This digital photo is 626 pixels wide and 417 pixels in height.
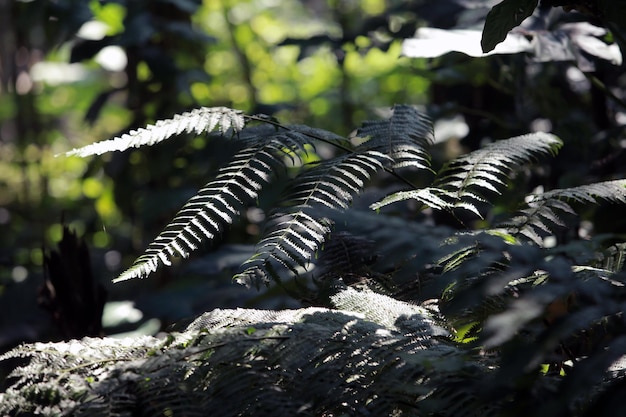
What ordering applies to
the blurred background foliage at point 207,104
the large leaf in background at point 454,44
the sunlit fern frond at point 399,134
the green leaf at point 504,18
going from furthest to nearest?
the blurred background foliage at point 207,104 → the large leaf in background at point 454,44 → the sunlit fern frond at point 399,134 → the green leaf at point 504,18

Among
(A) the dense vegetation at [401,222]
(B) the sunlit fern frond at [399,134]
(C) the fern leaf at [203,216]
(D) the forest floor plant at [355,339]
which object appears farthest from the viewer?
(B) the sunlit fern frond at [399,134]

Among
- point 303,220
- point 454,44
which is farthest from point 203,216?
point 454,44

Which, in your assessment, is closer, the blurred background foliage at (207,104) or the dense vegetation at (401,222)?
the dense vegetation at (401,222)

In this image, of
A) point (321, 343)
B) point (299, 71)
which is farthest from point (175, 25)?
point (299, 71)

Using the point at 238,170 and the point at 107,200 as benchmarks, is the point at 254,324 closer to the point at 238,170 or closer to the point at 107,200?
the point at 238,170

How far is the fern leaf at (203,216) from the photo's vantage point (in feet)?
2.66

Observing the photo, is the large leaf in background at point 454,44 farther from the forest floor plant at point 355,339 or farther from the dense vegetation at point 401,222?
the forest floor plant at point 355,339

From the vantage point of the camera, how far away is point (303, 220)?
Result: 89 centimetres

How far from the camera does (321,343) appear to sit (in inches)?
29.1

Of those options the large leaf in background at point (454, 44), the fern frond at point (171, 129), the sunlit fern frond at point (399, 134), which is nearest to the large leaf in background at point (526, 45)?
the large leaf in background at point (454, 44)

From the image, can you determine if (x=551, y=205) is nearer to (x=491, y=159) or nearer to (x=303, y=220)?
(x=491, y=159)

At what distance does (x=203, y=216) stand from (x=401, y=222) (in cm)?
27

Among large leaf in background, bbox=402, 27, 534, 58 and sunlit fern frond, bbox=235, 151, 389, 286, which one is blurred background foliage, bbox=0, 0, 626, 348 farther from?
sunlit fern frond, bbox=235, 151, 389, 286

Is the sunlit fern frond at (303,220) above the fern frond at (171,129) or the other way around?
the other way around
